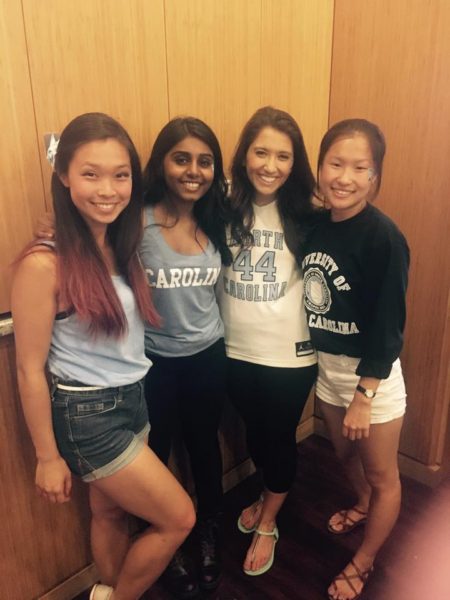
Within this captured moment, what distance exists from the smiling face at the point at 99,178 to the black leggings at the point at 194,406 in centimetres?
51

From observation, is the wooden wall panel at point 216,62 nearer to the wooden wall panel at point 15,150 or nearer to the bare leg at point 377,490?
the wooden wall panel at point 15,150

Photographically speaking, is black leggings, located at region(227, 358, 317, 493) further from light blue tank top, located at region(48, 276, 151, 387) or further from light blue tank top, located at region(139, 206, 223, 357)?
light blue tank top, located at region(48, 276, 151, 387)

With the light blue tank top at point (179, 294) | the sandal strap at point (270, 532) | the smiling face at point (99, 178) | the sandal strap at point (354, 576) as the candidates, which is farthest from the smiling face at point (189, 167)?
the sandal strap at point (354, 576)

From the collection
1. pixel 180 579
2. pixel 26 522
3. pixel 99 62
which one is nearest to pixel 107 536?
pixel 26 522

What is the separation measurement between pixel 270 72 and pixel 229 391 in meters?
1.16

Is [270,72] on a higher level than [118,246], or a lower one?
higher

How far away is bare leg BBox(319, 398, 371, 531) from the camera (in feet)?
5.24

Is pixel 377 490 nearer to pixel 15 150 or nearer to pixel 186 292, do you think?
pixel 186 292

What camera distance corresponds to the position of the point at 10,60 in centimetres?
117

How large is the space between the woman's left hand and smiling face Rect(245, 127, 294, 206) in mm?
648

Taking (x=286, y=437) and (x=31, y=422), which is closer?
(x=31, y=422)

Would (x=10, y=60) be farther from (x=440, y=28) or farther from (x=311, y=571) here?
(x=311, y=571)

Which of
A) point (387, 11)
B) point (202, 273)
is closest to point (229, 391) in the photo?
point (202, 273)

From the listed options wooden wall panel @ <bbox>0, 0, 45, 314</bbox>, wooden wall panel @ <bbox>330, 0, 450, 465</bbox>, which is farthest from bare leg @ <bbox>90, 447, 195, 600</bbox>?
wooden wall panel @ <bbox>330, 0, 450, 465</bbox>
